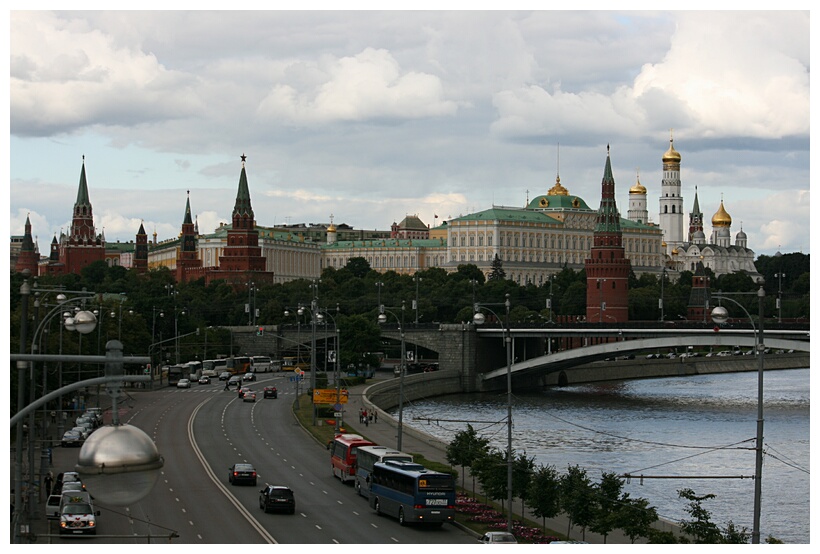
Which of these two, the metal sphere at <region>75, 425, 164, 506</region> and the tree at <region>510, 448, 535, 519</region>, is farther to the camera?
the tree at <region>510, 448, 535, 519</region>

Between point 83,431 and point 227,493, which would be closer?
point 227,493

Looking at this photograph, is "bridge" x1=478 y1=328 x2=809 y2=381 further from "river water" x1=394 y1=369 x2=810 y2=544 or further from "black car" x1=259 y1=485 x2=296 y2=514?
"black car" x1=259 y1=485 x2=296 y2=514

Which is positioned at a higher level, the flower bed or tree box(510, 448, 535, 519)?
tree box(510, 448, 535, 519)

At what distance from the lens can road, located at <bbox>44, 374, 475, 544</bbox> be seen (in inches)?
1604

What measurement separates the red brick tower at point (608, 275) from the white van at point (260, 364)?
47.7 m

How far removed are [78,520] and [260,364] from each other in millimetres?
94436

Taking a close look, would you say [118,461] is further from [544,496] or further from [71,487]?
[544,496]

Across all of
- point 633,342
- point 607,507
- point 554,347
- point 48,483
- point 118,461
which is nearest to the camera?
point 118,461

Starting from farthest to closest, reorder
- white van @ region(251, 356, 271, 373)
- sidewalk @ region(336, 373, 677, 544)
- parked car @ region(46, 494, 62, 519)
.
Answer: white van @ region(251, 356, 271, 373) < sidewalk @ region(336, 373, 677, 544) < parked car @ region(46, 494, 62, 519)

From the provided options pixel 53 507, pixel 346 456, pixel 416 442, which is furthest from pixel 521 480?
pixel 416 442

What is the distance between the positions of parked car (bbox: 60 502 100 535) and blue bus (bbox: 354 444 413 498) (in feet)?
36.0

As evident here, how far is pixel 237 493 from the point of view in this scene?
49.8m

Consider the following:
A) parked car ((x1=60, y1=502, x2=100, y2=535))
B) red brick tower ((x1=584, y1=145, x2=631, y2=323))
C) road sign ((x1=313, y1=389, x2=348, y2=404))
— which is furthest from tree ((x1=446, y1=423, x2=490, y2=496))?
red brick tower ((x1=584, y1=145, x2=631, y2=323))

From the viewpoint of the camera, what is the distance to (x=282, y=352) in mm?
147375
